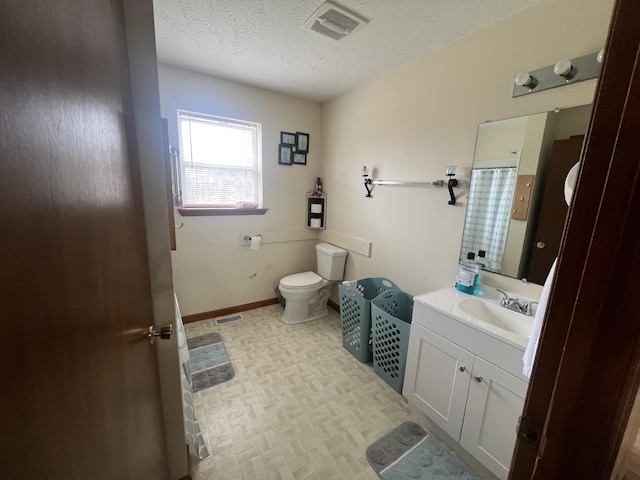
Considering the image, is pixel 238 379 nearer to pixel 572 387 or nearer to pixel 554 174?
pixel 572 387

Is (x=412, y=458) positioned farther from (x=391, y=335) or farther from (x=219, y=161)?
(x=219, y=161)

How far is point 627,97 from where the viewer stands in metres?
0.36

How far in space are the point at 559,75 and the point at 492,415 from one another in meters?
1.66

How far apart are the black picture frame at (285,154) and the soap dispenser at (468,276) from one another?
2.00 metres

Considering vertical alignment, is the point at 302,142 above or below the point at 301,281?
above

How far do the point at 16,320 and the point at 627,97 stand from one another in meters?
0.84

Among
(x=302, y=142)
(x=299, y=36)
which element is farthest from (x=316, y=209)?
(x=299, y=36)

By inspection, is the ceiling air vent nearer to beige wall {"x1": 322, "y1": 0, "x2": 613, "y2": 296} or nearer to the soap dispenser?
beige wall {"x1": 322, "y1": 0, "x2": 613, "y2": 296}

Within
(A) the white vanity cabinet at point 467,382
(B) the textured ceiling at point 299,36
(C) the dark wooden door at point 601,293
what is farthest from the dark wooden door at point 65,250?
(A) the white vanity cabinet at point 467,382

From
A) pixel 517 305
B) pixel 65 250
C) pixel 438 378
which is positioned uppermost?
pixel 65 250

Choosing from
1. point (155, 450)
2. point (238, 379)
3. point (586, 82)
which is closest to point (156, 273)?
point (155, 450)

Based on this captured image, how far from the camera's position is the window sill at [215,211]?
238 cm

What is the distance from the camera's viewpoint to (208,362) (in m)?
2.05

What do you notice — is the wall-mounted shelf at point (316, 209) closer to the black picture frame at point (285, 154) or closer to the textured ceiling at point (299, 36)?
the black picture frame at point (285, 154)
